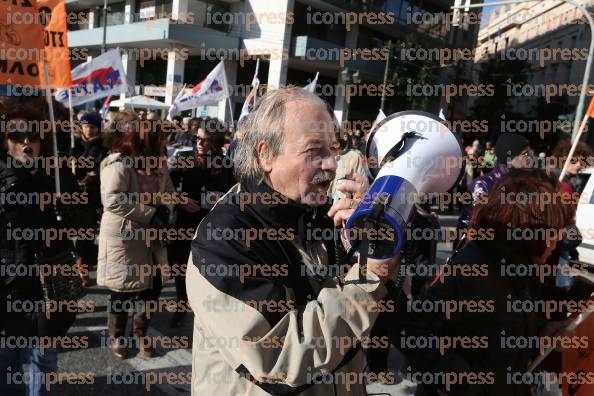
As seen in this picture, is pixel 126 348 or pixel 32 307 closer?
pixel 32 307

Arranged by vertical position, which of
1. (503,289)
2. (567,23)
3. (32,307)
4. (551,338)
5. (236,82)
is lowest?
(32,307)

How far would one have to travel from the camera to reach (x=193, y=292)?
135 cm

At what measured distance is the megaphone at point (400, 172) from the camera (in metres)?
1.23

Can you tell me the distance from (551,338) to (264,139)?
1.55 meters

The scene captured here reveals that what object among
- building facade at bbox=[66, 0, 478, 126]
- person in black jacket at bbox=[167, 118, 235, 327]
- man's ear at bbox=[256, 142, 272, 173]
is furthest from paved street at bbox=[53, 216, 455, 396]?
building facade at bbox=[66, 0, 478, 126]

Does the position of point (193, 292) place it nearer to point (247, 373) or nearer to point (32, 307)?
point (247, 373)

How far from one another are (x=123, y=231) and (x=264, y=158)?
8.48ft

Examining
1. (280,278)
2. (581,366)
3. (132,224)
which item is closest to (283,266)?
(280,278)

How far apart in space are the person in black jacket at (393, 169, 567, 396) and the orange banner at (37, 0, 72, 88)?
4096mm

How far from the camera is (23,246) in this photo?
2.44 m

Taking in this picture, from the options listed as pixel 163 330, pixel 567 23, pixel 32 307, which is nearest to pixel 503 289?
pixel 32 307

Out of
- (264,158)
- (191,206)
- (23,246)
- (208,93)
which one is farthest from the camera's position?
(208,93)

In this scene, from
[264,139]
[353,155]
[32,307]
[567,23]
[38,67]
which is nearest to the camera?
[264,139]

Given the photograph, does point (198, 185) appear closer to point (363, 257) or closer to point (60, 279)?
point (60, 279)
